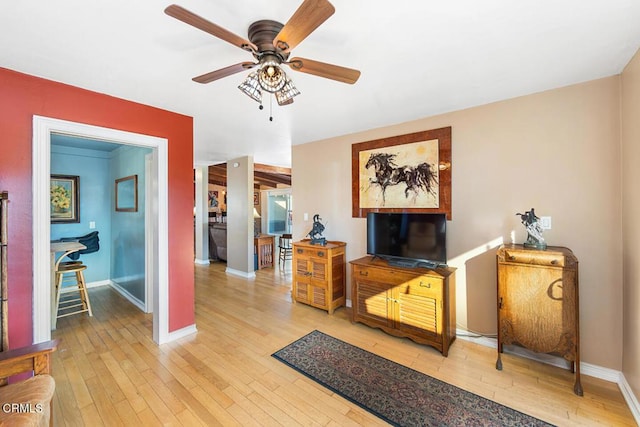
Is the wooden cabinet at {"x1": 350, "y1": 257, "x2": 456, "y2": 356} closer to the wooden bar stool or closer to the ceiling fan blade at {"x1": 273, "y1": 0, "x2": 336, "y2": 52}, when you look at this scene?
the ceiling fan blade at {"x1": 273, "y1": 0, "x2": 336, "y2": 52}

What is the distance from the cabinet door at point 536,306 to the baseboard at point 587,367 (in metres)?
0.41

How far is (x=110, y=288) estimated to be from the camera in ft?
14.6

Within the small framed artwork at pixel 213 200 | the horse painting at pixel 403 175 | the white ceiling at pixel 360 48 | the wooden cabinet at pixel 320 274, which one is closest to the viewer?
the white ceiling at pixel 360 48

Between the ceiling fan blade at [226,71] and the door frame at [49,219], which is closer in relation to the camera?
the ceiling fan blade at [226,71]

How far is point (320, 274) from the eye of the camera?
3486 mm

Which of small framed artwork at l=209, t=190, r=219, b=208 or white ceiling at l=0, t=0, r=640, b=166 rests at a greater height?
white ceiling at l=0, t=0, r=640, b=166

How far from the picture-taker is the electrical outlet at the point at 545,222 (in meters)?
2.34

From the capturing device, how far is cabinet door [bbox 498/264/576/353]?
2.01 m

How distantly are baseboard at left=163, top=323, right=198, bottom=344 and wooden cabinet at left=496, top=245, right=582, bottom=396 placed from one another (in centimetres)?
308

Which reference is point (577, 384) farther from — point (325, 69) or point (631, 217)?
point (325, 69)

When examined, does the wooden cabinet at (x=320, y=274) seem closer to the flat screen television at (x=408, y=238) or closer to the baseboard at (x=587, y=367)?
the flat screen television at (x=408, y=238)

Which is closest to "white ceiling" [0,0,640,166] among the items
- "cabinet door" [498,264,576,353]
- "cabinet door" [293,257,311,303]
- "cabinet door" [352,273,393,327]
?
"cabinet door" [498,264,576,353]

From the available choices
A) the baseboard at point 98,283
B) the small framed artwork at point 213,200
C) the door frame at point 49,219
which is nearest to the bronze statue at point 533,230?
the door frame at point 49,219

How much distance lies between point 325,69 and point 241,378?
2414 millimetres
